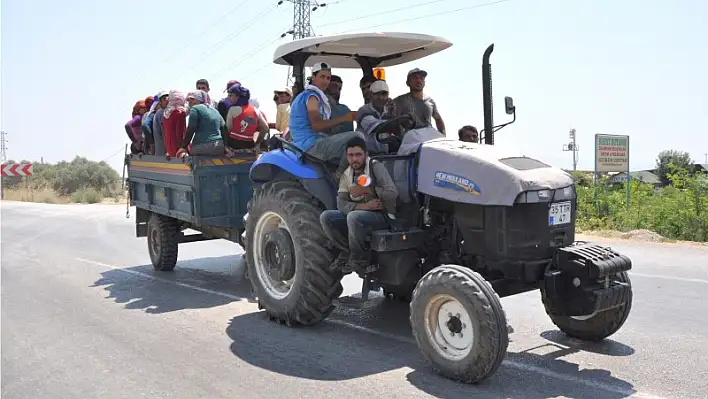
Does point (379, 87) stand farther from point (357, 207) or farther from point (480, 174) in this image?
point (480, 174)

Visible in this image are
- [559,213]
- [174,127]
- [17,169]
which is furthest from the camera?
[17,169]

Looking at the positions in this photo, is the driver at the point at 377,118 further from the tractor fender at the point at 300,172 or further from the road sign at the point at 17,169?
the road sign at the point at 17,169

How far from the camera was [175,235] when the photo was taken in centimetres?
972

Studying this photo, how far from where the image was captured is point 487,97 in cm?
556

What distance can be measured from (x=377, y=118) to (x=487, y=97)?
3.44ft

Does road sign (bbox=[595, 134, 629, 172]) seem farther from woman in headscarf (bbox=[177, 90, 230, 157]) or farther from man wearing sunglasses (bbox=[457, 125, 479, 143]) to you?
man wearing sunglasses (bbox=[457, 125, 479, 143])

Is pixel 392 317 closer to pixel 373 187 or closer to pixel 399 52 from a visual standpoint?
pixel 373 187

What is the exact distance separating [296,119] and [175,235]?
412 cm

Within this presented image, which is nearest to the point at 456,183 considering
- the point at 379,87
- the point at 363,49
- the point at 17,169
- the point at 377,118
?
the point at 377,118

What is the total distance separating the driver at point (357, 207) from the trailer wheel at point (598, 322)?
139cm

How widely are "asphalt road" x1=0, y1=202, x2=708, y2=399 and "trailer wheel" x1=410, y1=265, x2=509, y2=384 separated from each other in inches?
5.7

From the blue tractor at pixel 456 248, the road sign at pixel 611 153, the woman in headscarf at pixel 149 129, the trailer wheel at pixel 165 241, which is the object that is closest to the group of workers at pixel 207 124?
the woman in headscarf at pixel 149 129

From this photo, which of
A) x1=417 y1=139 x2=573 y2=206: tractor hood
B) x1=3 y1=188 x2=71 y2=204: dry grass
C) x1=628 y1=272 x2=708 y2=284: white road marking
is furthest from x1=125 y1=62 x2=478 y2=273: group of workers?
x1=3 y1=188 x2=71 y2=204: dry grass

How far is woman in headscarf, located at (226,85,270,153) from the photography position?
29.8ft
